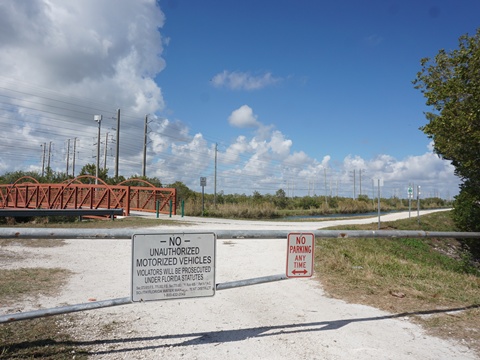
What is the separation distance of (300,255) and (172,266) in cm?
149

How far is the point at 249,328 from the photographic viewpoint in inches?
175

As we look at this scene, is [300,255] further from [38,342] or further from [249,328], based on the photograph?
[38,342]

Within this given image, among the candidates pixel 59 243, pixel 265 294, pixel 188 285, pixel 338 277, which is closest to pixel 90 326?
pixel 188 285

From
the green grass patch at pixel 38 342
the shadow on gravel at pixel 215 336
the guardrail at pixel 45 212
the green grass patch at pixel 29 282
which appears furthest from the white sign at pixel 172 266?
the guardrail at pixel 45 212

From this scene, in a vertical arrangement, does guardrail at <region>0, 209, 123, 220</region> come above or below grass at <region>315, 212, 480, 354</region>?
above

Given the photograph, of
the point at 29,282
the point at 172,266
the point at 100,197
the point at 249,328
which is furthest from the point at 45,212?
the point at 172,266

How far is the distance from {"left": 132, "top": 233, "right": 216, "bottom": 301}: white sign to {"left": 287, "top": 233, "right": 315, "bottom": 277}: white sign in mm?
945

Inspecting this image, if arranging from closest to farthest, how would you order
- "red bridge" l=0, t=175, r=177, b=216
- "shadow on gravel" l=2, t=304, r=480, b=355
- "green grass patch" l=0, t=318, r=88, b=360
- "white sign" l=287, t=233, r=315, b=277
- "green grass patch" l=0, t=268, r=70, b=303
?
"green grass patch" l=0, t=318, r=88, b=360 → "shadow on gravel" l=2, t=304, r=480, b=355 → "white sign" l=287, t=233, r=315, b=277 → "green grass patch" l=0, t=268, r=70, b=303 → "red bridge" l=0, t=175, r=177, b=216

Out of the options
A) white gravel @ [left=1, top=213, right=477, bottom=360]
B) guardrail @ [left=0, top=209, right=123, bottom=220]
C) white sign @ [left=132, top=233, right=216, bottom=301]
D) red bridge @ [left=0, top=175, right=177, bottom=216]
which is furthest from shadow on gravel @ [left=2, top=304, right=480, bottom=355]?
red bridge @ [left=0, top=175, right=177, bottom=216]

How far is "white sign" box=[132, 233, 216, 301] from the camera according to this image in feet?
12.1

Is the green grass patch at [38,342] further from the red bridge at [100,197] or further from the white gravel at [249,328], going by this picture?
the red bridge at [100,197]

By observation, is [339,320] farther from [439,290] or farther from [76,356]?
[76,356]

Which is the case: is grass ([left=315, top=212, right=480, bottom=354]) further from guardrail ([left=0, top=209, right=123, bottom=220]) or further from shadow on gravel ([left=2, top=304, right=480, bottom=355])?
guardrail ([left=0, top=209, right=123, bottom=220])

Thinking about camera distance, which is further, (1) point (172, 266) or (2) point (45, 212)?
Answer: (2) point (45, 212)
